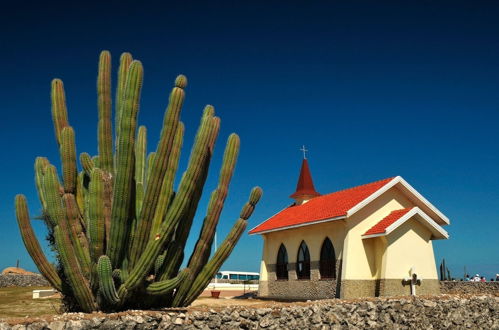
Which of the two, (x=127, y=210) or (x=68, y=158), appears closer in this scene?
(x=127, y=210)

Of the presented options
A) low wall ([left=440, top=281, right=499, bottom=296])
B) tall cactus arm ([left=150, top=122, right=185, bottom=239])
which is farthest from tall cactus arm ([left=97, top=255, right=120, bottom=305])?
low wall ([left=440, top=281, right=499, bottom=296])

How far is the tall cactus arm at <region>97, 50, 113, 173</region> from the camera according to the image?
38.9 feet

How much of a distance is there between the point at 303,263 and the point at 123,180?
16.4 meters

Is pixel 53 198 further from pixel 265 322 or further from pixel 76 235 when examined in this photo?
pixel 265 322

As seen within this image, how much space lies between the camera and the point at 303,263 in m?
25.1

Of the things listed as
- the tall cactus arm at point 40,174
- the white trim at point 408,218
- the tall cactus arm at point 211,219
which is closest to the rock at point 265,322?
the tall cactus arm at point 211,219

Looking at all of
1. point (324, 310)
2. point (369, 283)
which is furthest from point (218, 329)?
point (369, 283)

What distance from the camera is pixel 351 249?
71.7 feet

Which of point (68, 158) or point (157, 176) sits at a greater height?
point (68, 158)

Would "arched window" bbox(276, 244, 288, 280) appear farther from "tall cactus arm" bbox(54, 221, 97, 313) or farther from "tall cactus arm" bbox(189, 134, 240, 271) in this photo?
"tall cactus arm" bbox(54, 221, 97, 313)

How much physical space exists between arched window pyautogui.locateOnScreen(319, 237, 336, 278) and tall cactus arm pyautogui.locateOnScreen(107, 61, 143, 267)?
14146mm

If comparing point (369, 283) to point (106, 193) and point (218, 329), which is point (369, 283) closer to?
point (218, 329)

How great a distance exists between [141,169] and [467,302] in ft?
42.0

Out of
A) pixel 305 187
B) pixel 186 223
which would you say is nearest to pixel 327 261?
pixel 305 187
